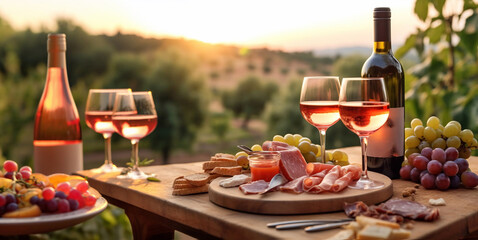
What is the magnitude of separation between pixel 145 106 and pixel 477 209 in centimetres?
107

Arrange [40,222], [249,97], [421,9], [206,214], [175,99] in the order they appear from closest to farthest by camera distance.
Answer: [40,222] → [206,214] → [421,9] → [175,99] → [249,97]

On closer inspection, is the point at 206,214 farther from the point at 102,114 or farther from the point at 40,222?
the point at 102,114

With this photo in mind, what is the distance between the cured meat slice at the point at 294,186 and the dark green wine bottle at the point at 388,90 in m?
0.38

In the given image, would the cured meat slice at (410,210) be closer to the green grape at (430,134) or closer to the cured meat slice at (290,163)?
the cured meat slice at (290,163)

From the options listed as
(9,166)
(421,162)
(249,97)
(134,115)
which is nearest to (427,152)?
(421,162)

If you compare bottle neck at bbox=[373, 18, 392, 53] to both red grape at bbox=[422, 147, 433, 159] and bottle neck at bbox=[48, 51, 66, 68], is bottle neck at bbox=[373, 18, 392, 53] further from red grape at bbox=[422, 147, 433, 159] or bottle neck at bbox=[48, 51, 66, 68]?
bottle neck at bbox=[48, 51, 66, 68]

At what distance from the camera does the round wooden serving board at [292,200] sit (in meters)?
1.13

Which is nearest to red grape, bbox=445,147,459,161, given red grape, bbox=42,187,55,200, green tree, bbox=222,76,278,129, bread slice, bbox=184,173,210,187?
bread slice, bbox=184,173,210,187

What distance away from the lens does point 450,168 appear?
4.62ft

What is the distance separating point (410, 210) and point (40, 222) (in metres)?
0.84

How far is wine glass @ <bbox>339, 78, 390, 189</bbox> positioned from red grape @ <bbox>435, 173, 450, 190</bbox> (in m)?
0.22

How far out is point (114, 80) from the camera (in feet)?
44.1

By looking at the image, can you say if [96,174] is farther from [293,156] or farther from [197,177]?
[293,156]

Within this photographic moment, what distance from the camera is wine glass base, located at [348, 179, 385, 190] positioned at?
4.15 ft
